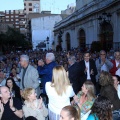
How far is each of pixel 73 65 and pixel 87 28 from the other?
23.9m

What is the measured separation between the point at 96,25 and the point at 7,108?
71.2 ft

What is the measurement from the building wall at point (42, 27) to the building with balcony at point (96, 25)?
2527cm

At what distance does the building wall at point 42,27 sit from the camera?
6731 centimetres

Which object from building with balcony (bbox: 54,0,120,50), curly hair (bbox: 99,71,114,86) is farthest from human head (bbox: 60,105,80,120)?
building with balcony (bbox: 54,0,120,50)

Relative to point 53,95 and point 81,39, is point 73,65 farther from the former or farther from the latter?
point 81,39

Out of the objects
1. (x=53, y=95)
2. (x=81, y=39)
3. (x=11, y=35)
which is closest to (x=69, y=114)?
(x=53, y=95)

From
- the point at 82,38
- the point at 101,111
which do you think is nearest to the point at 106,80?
the point at 101,111

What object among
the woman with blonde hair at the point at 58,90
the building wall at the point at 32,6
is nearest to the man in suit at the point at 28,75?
the woman with blonde hair at the point at 58,90

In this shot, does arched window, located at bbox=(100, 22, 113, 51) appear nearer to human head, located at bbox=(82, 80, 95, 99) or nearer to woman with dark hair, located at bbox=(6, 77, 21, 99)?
woman with dark hair, located at bbox=(6, 77, 21, 99)

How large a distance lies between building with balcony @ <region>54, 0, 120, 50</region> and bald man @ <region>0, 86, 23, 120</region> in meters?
13.9

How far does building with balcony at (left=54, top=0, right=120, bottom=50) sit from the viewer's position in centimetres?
2131

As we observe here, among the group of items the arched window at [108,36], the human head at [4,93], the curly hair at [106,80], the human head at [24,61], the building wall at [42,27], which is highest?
the building wall at [42,27]

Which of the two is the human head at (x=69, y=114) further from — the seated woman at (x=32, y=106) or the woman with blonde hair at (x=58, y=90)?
the seated woman at (x=32, y=106)

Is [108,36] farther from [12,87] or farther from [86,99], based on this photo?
[86,99]
